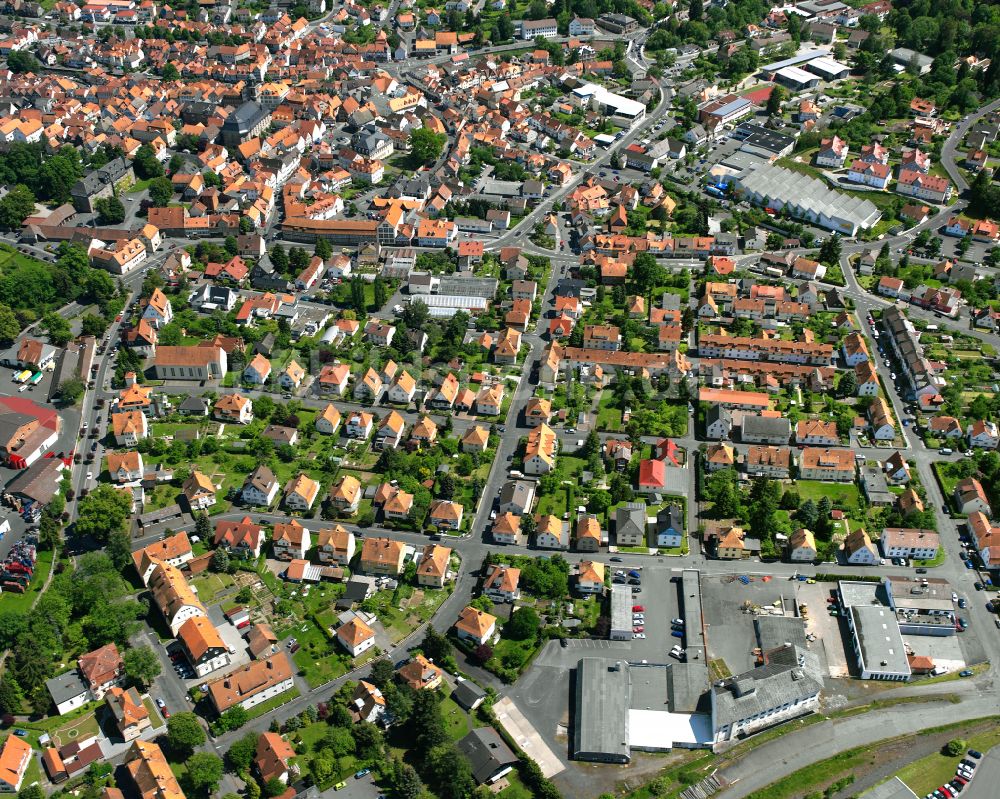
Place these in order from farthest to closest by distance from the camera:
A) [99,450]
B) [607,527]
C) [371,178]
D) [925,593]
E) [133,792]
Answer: [371,178], [99,450], [607,527], [925,593], [133,792]

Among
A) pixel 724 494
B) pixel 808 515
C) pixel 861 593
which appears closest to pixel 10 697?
pixel 724 494

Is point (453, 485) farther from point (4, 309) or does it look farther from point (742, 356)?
point (4, 309)

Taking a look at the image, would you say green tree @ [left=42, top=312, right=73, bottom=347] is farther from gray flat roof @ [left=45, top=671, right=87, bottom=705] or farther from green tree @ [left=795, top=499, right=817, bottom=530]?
green tree @ [left=795, top=499, right=817, bottom=530]

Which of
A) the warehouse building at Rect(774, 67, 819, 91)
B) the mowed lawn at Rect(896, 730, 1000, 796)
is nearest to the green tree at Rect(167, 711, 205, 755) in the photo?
the mowed lawn at Rect(896, 730, 1000, 796)

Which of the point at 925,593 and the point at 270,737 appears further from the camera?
the point at 925,593

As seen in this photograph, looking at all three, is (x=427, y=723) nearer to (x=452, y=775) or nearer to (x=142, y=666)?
(x=452, y=775)

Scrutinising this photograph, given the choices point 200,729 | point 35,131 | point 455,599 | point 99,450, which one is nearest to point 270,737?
point 200,729

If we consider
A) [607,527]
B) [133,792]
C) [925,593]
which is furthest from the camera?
[607,527]
